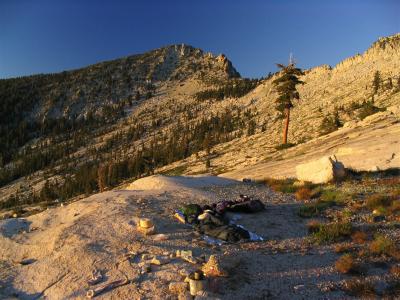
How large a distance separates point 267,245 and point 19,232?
10.6 metres

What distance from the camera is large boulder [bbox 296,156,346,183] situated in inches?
953

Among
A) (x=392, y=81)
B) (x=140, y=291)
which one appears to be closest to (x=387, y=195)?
(x=140, y=291)

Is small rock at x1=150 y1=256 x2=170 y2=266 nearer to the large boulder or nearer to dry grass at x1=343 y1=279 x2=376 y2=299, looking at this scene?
dry grass at x1=343 y1=279 x2=376 y2=299

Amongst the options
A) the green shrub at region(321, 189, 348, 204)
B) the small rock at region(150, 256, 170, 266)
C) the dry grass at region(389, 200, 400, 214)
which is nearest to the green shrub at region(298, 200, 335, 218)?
the green shrub at region(321, 189, 348, 204)

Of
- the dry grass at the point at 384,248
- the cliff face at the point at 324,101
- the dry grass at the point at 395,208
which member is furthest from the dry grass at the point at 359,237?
the cliff face at the point at 324,101

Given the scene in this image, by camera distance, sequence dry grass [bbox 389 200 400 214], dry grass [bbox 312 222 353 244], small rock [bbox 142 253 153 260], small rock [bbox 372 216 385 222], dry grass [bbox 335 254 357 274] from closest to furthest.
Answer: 1. dry grass [bbox 335 254 357 274]
2. small rock [bbox 142 253 153 260]
3. dry grass [bbox 312 222 353 244]
4. small rock [bbox 372 216 385 222]
5. dry grass [bbox 389 200 400 214]

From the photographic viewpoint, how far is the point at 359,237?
14.2 metres

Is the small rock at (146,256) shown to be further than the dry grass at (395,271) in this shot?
Yes

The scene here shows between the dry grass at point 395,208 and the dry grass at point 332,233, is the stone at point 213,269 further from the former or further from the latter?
the dry grass at point 395,208

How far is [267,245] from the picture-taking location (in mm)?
14016

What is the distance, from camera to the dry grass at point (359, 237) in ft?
46.0

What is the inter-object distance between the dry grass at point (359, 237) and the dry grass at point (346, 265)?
2.19 m

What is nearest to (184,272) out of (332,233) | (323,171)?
(332,233)

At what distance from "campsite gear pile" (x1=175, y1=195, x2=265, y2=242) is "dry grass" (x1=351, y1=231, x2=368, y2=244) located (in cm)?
383
